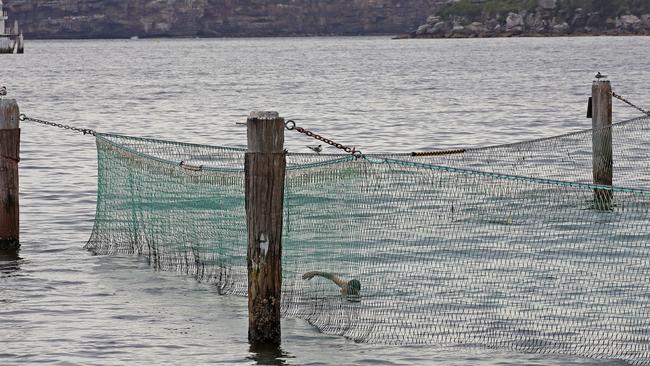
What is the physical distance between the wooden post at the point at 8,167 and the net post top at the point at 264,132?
644cm

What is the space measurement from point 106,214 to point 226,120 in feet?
132

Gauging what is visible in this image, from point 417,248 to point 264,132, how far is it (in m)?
6.34

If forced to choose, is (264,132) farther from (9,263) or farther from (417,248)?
(9,263)

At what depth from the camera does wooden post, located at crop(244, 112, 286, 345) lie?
48.1 ft

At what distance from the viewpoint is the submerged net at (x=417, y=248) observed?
16656 millimetres

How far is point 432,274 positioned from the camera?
1906 cm

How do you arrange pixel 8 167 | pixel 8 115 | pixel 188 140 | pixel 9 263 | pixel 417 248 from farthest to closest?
pixel 188 140, pixel 9 263, pixel 417 248, pixel 8 167, pixel 8 115

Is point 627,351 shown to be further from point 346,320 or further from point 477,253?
point 477,253

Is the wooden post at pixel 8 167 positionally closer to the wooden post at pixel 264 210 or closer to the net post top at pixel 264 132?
the wooden post at pixel 264 210

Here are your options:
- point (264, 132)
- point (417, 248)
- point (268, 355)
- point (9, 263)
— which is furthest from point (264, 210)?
point (9, 263)

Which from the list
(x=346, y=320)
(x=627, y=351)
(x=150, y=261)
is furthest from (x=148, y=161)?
(x=627, y=351)

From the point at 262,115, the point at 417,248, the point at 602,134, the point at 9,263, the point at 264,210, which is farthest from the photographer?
the point at 602,134

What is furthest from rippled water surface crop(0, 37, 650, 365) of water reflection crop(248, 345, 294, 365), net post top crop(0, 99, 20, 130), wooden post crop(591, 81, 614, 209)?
wooden post crop(591, 81, 614, 209)

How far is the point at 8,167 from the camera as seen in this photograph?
20.3m
